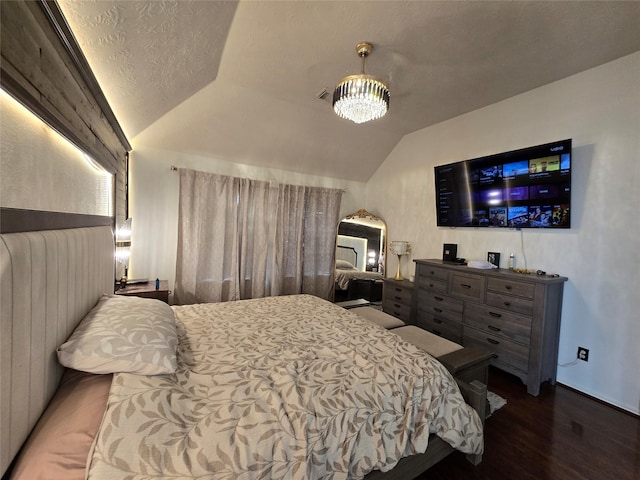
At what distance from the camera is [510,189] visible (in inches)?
108

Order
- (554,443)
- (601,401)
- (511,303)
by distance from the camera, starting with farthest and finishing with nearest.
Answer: (511,303) → (601,401) → (554,443)

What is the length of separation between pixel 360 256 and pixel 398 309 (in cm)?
124

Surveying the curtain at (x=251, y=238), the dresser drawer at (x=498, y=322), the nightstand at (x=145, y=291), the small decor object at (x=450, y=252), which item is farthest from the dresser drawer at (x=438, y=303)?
the nightstand at (x=145, y=291)

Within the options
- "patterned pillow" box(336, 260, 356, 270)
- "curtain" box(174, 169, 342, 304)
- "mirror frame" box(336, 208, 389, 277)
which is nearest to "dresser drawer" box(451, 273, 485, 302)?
"mirror frame" box(336, 208, 389, 277)

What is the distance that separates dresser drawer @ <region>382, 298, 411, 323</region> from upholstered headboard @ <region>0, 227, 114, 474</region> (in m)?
3.30

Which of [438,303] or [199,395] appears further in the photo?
[438,303]

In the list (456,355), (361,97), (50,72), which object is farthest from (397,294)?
(50,72)

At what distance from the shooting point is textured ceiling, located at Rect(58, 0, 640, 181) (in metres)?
1.52

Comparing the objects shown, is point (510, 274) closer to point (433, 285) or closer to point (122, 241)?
point (433, 285)

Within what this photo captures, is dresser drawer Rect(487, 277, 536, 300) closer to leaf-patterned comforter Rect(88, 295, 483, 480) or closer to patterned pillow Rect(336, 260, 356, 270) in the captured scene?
leaf-patterned comforter Rect(88, 295, 483, 480)

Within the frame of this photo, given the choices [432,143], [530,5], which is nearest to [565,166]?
[530,5]

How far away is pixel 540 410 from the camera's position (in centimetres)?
209

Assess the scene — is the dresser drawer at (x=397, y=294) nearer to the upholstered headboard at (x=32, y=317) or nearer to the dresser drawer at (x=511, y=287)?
the dresser drawer at (x=511, y=287)

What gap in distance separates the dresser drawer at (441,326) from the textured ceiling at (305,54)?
2.54 metres
